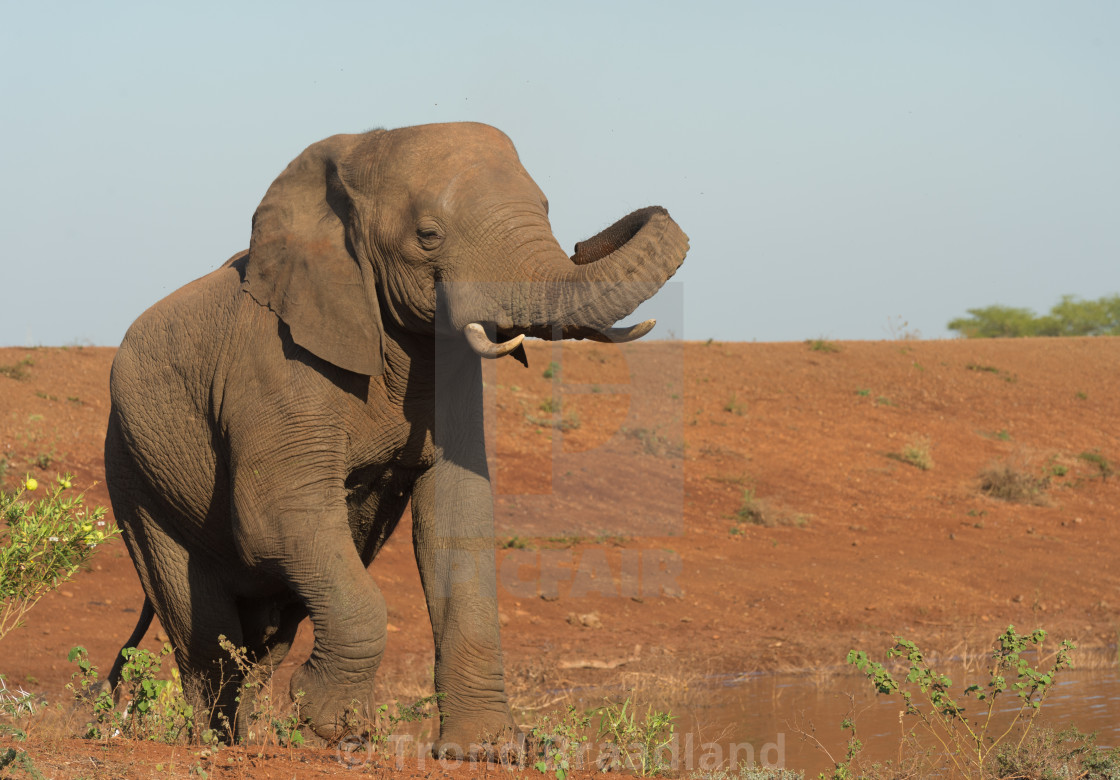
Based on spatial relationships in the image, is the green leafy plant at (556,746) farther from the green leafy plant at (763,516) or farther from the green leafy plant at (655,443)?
the green leafy plant at (655,443)

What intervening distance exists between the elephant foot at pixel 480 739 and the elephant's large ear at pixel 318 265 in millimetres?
1532

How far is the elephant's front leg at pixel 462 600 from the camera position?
5.08 m

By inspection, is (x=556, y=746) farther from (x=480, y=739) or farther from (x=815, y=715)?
(x=815, y=715)

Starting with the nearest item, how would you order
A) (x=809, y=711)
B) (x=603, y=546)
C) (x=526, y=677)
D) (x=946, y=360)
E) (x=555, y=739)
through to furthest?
(x=555, y=739)
(x=809, y=711)
(x=526, y=677)
(x=603, y=546)
(x=946, y=360)

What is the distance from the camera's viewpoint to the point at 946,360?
25.6 metres

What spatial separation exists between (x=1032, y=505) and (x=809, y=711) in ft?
33.0

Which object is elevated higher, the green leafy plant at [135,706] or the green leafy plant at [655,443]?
the green leafy plant at [655,443]

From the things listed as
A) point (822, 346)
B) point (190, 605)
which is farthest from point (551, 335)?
point (822, 346)

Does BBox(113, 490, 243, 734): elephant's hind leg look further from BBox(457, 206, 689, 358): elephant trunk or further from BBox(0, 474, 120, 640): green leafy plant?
BBox(457, 206, 689, 358): elephant trunk

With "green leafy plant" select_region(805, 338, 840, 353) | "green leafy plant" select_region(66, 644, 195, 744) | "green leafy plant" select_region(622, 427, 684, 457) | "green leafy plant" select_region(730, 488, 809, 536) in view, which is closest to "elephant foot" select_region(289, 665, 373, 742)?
"green leafy plant" select_region(66, 644, 195, 744)

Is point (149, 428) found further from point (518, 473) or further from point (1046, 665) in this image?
point (518, 473)

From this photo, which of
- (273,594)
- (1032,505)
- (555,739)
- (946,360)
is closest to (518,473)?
(1032,505)

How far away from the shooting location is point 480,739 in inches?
199

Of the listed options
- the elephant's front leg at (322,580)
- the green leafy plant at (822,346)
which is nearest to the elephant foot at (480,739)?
the elephant's front leg at (322,580)
